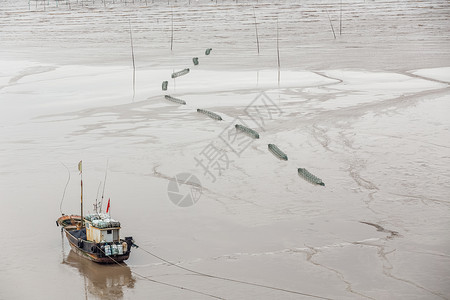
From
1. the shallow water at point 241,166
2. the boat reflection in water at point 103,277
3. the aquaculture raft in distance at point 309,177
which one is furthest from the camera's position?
the aquaculture raft in distance at point 309,177

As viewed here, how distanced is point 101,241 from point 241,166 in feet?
29.7

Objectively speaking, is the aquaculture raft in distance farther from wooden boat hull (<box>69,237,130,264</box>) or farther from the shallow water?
wooden boat hull (<box>69,237,130,264</box>)

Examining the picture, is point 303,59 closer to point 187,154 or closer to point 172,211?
point 187,154

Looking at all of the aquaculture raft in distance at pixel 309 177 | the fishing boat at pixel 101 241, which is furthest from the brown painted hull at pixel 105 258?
the aquaculture raft in distance at pixel 309 177

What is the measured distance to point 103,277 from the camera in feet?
60.6

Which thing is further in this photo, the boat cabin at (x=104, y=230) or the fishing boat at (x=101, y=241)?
the boat cabin at (x=104, y=230)

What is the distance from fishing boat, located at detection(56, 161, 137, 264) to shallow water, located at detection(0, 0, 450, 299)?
13.0 inches

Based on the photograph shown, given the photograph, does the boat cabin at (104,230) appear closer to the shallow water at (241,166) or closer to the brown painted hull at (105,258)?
the brown painted hull at (105,258)

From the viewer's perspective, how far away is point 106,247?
18734 millimetres

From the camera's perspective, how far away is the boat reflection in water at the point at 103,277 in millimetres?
17625

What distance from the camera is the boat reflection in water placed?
17.6 meters

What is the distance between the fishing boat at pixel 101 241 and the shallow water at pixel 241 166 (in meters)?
0.33

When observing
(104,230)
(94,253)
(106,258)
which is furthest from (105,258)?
(104,230)

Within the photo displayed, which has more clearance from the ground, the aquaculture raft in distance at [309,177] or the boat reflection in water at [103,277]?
the aquaculture raft in distance at [309,177]
